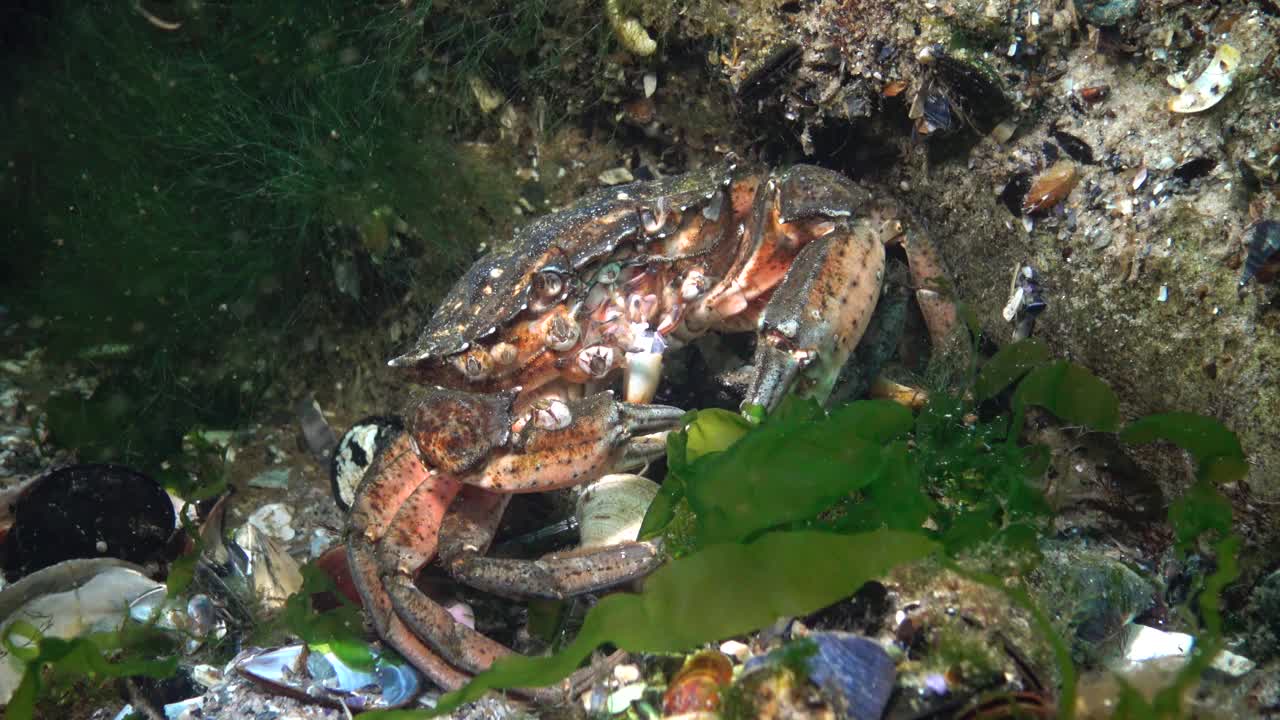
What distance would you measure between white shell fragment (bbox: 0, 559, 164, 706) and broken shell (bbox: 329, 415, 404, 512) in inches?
35.7

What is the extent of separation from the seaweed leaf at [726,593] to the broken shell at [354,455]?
2.21 m

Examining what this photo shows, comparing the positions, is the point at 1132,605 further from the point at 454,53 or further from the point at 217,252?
the point at 217,252

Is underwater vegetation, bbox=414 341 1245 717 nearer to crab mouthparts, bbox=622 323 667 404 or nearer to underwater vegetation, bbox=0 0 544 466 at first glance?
crab mouthparts, bbox=622 323 667 404

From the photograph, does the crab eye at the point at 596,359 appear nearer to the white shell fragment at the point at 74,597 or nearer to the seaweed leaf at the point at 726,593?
the seaweed leaf at the point at 726,593

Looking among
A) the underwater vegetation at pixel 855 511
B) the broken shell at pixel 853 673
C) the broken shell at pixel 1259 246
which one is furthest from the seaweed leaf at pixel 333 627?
the broken shell at pixel 1259 246

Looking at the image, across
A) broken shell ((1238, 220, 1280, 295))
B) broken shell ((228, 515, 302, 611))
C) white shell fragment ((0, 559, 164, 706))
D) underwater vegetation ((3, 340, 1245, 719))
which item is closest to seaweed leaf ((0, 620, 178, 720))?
underwater vegetation ((3, 340, 1245, 719))

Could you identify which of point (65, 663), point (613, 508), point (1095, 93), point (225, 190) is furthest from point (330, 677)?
point (1095, 93)

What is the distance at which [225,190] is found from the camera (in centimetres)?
478

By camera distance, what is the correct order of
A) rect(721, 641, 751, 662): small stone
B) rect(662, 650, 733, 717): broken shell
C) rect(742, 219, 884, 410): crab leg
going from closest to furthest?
rect(662, 650, 733, 717): broken shell
rect(721, 641, 751, 662): small stone
rect(742, 219, 884, 410): crab leg

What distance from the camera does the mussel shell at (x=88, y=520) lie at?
11.1 feet

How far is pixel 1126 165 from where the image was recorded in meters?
2.63

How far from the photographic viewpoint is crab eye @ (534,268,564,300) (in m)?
2.94

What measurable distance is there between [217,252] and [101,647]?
294 centimetres

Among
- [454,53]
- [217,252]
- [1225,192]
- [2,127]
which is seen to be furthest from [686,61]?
[2,127]
